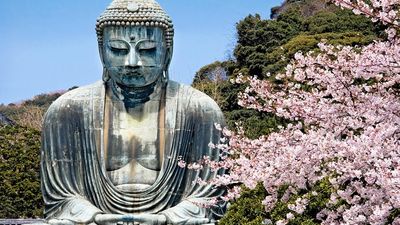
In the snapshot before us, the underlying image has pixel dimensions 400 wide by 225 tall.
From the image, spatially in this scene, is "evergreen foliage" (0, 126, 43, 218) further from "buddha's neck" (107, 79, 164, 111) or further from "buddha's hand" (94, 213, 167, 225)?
"buddha's hand" (94, 213, 167, 225)

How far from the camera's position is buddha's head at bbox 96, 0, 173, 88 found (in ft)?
25.8

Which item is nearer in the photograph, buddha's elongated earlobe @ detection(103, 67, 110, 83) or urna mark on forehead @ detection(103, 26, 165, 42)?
urna mark on forehead @ detection(103, 26, 165, 42)

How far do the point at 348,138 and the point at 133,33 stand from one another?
83.6 inches

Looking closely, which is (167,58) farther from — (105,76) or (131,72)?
(105,76)

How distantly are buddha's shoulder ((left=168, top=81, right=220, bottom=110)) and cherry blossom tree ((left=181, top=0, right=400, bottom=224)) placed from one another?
32 cm

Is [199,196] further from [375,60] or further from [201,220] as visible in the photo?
[375,60]

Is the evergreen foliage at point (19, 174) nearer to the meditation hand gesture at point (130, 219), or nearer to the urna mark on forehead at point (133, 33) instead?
the urna mark on forehead at point (133, 33)

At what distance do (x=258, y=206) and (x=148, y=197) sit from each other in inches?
339

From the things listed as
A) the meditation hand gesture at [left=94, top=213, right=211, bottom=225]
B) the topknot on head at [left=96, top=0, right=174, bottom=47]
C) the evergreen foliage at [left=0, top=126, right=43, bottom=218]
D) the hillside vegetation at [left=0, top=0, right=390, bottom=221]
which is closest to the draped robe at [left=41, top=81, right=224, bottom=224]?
the meditation hand gesture at [left=94, top=213, right=211, bottom=225]

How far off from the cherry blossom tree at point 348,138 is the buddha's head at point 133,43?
812 millimetres

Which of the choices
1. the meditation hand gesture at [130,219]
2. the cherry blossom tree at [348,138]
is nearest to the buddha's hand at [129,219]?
the meditation hand gesture at [130,219]

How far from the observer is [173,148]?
7.91 m

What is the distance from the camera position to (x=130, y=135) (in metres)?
7.92

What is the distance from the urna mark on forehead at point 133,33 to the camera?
7891mm
